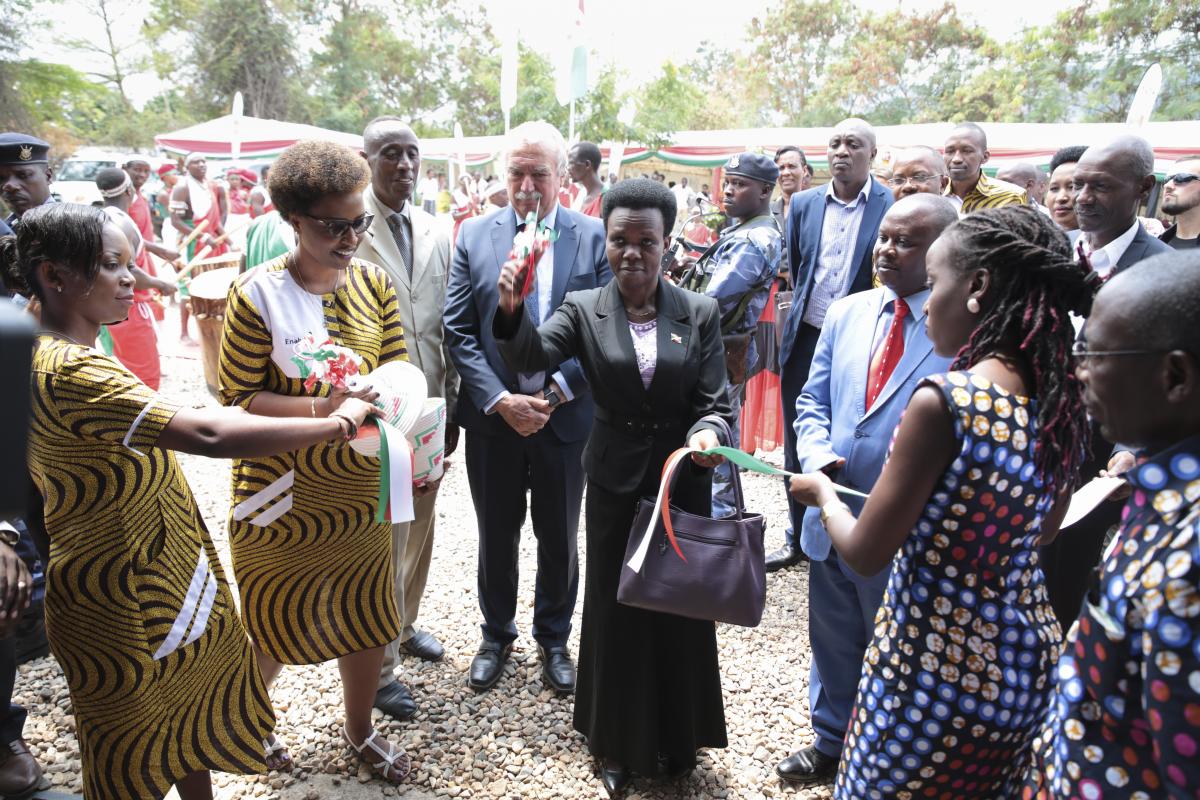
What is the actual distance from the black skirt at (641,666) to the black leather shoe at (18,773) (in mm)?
2070

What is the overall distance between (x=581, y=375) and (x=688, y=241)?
2.25 metres

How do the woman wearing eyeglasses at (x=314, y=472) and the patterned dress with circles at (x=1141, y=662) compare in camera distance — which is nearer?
the patterned dress with circles at (x=1141, y=662)

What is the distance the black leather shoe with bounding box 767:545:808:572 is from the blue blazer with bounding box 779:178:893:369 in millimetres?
1173

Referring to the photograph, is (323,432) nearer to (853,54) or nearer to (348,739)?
→ (348,739)

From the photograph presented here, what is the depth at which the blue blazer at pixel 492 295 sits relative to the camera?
3.48m

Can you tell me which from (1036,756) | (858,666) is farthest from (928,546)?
(858,666)

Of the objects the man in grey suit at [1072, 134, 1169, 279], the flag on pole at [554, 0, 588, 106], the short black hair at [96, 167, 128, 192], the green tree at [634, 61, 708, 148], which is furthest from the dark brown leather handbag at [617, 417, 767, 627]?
the green tree at [634, 61, 708, 148]

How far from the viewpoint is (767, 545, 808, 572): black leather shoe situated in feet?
15.9

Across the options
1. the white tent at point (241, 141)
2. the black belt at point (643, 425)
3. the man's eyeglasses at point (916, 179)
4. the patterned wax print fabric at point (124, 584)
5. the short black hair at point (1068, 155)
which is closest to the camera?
the patterned wax print fabric at point (124, 584)

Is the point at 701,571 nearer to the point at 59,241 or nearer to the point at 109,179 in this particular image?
the point at 59,241

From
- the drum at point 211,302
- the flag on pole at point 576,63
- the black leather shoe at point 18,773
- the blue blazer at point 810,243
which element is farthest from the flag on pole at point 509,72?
the black leather shoe at point 18,773

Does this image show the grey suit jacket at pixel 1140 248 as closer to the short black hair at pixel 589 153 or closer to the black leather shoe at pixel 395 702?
the black leather shoe at pixel 395 702

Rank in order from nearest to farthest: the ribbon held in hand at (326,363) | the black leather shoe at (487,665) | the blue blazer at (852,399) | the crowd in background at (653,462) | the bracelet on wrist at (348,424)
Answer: the crowd in background at (653,462) < the bracelet on wrist at (348,424) < the ribbon held in hand at (326,363) < the blue blazer at (852,399) < the black leather shoe at (487,665)

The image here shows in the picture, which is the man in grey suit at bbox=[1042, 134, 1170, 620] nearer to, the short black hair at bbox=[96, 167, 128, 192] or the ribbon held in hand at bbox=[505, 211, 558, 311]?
the ribbon held in hand at bbox=[505, 211, 558, 311]
